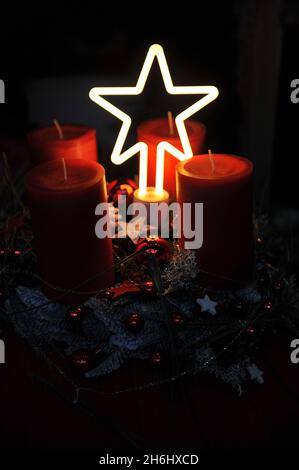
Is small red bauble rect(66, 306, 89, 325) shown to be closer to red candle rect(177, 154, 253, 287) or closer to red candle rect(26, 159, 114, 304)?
red candle rect(26, 159, 114, 304)

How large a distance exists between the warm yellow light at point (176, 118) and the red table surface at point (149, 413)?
32 cm

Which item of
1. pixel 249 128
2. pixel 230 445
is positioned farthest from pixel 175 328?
pixel 249 128

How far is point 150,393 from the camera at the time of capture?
0.68 metres

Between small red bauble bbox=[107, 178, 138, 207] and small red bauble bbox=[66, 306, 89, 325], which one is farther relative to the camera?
small red bauble bbox=[107, 178, 138, 207]

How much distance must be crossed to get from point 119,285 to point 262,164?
2.83 ft

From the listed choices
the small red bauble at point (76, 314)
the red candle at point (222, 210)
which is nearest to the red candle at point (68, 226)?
the small red bauble at point (76, 314)

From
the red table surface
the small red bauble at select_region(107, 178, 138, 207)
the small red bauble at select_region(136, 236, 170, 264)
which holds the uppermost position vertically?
the small red bauble at select_region(107, 178, 138, 207)

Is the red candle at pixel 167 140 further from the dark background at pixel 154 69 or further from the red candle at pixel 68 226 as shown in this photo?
the dark background at pixel 154 69

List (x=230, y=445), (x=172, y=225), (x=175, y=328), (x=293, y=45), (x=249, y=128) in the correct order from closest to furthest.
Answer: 1. (x=230, y=445)
2. (x=175, y=328)
3. (x=172, y=225)
4. (x=293, y=45)
5. (x=249, y=128)

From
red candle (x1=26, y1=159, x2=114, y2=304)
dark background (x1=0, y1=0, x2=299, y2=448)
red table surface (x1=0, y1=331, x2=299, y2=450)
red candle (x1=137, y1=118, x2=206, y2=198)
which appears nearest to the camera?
red table surface (x1=0, y1=331, x2=299, y2=450)

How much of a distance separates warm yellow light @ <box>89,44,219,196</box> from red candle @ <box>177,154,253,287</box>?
0.06 m

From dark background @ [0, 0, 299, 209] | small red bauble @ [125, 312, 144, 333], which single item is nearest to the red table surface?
small red bauble @ [125, 312, 144, 333]

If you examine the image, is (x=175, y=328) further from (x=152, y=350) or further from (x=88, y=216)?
(x=88, y=216)

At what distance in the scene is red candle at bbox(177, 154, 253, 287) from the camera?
28.6 inches
